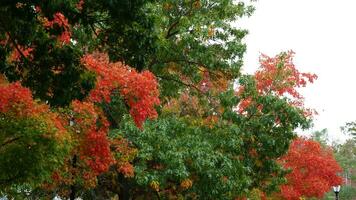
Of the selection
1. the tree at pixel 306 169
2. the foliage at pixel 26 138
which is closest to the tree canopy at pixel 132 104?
the foliage at pixel 26 138

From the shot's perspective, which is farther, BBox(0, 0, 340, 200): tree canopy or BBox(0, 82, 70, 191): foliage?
BBox(0, 82, 70, 191): foliage

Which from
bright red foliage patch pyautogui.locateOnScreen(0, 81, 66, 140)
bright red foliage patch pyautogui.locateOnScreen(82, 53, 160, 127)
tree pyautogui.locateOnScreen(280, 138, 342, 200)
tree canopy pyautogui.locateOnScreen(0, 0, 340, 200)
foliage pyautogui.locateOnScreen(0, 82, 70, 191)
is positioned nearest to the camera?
tree canopy pyautogui.locateOnScreen(0, 0, 340, 200)

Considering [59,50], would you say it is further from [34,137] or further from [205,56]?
[205,56]

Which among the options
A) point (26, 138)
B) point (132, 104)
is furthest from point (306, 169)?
point (26, 138)

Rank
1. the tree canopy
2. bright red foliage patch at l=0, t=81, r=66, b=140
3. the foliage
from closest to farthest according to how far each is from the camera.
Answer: the tree canopy, bright red foliage patch at l=0, t=81, r=66, b=140, the foliage

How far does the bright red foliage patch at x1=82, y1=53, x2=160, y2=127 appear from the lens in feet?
53.9

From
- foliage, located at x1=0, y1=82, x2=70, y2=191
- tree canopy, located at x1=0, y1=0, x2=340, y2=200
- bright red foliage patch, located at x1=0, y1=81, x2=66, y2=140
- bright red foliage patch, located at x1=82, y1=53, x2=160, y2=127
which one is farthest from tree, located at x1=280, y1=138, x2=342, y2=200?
bright red foliage patch, located at x1=0, y1=81, x2=66, y2=140

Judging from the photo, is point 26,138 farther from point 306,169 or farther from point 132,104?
point 306,169

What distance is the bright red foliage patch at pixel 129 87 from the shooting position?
16.4 m

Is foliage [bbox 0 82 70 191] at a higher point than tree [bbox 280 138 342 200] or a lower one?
lower

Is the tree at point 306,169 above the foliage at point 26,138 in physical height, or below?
above

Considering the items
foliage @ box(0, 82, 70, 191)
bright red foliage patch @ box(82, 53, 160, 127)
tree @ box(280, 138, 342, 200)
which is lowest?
foliage @ box(0, 82, 70, 191)

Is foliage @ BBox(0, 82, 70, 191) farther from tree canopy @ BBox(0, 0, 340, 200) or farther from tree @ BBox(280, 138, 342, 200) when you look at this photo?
tree @ BBox(280, 138, 342, 200)

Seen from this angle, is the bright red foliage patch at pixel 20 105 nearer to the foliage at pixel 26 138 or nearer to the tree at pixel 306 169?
the foliage at pixel 26 138
